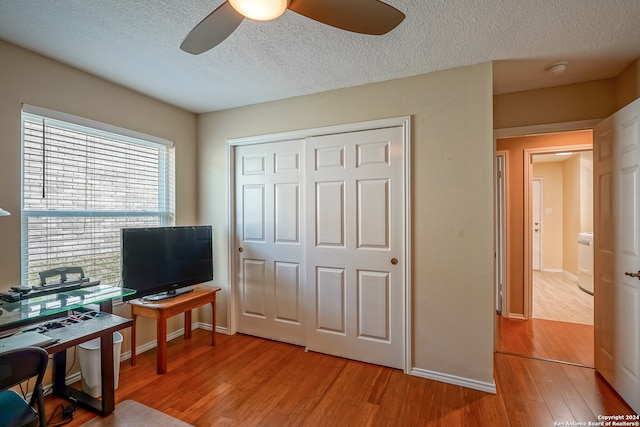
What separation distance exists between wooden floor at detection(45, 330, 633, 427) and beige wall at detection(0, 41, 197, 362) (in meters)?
0.80

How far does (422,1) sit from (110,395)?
3.09m

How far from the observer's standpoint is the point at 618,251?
2137 mm

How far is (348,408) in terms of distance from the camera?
2021 millimetres

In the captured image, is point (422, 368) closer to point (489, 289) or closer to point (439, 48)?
point (489, 289)

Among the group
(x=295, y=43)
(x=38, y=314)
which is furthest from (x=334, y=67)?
(x=38, y=314)

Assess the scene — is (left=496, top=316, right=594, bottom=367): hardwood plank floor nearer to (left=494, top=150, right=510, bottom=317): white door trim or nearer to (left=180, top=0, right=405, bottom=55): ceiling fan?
(left=494, top=150, right=510, bottom=317): white door trim

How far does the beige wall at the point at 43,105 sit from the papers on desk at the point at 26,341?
21.8 inches

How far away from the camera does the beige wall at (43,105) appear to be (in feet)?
6.43

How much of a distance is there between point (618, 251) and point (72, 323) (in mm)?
3877

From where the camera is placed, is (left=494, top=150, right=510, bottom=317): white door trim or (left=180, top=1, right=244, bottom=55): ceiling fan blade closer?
(left=180, top=1, right=244, bottom=55): ceiling fan blade

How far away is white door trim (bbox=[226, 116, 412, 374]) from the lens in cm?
243

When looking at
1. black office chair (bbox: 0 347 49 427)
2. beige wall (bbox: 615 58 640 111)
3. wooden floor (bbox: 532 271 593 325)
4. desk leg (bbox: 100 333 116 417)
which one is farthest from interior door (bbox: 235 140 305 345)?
wooden floor (bbox: 532 271 593 325)

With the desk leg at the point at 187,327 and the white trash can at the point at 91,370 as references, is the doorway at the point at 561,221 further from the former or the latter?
the white trash can at the point at 91,370

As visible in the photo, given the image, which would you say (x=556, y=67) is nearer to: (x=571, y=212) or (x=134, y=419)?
(x=134, y=419)
